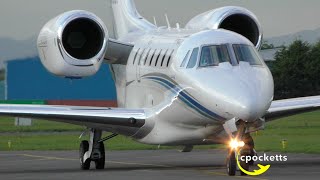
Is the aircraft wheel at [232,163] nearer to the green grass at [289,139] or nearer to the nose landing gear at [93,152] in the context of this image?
the nose landing gear at [93,152]

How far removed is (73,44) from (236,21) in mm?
4502

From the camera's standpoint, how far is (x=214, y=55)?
22.7 metres

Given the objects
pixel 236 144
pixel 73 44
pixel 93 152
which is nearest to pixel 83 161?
pixel 93 152

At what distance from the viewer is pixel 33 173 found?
973 inches

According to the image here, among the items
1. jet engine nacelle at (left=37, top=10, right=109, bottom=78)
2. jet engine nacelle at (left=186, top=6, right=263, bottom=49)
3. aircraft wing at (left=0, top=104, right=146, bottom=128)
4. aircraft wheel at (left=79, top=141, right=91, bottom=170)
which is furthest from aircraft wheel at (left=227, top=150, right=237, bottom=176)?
jet engine nacelle at (left=186, top=6, right=263, bottom=49)

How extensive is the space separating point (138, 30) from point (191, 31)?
5.80 meters

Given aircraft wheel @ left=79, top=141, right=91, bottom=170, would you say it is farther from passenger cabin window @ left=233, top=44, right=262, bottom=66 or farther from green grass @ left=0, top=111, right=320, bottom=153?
green grass @ left=0, top=111, right=320, bottom=153

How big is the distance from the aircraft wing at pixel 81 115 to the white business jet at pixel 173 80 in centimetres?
2

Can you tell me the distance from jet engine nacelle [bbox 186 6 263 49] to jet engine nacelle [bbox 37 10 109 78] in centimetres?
269

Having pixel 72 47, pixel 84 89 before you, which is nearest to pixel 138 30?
pixel 72 47

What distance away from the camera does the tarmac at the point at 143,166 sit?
74.1 feet

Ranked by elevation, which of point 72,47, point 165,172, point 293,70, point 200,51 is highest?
point 293,70

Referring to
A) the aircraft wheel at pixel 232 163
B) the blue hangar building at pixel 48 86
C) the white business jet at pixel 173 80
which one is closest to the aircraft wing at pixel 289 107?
the white business jet at pixel 173 80

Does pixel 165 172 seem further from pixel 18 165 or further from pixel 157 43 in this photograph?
pixel 18 165
